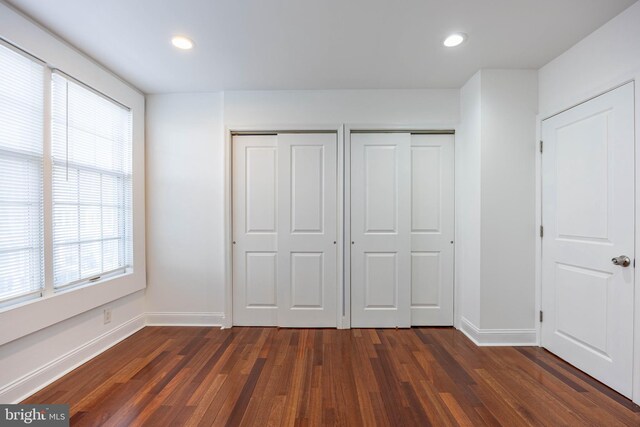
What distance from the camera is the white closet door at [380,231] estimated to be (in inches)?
118

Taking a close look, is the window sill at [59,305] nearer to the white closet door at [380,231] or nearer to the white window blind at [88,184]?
the white window blind at [88,184]

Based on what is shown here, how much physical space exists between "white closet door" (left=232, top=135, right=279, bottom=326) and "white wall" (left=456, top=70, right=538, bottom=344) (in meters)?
2.07

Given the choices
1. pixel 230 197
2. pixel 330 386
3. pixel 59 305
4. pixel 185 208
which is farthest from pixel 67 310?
pixel 330 386

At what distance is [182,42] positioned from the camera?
2.16 m

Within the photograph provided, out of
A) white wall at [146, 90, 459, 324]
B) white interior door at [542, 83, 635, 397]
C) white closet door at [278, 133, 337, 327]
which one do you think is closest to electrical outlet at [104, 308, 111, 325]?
white wall at [146, 90, 459, 324]

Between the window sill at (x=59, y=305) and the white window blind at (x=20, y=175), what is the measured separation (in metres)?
0.10

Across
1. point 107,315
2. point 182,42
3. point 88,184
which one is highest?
point 182,42

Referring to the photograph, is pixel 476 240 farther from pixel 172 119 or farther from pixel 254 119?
pixel 172 119

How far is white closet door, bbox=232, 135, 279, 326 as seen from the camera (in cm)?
306

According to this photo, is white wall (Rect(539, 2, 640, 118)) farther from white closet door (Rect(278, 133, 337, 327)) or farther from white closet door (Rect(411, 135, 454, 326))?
white closet door (Rect(278, 133, 337, 327))

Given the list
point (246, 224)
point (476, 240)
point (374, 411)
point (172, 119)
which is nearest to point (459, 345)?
point (476, 240)

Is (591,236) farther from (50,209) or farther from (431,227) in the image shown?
(50,209)

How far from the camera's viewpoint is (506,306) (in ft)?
8.50

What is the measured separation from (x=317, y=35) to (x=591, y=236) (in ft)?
8.39
